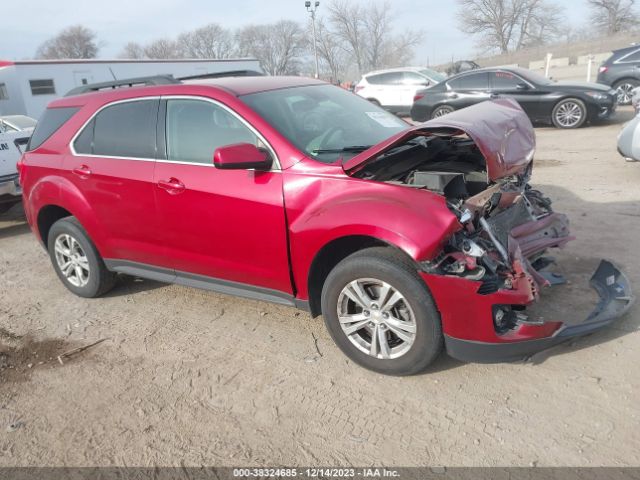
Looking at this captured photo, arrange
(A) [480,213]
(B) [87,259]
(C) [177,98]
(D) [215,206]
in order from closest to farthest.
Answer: (A) [480,213] < (D) [215,206] < (C) [177,98] < (B) [87,259]

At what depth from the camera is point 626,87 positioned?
541 inches

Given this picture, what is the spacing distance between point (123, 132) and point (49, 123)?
1.08m

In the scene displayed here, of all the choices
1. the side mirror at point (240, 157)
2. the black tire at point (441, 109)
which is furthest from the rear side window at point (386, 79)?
the side mirror at point (240, 157)

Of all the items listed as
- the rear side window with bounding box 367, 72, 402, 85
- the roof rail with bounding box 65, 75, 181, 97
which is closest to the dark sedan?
the rear side window with bounding box 367, 72, 402, 85

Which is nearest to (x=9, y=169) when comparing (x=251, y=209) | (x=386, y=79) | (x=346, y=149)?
(x=251, y=209)

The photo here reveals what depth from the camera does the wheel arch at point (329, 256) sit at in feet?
10.6

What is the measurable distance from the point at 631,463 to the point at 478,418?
0.71 metres

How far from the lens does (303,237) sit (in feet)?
10.8

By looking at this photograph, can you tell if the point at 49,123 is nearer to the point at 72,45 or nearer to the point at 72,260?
the point at 72,260

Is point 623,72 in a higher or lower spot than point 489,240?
higher

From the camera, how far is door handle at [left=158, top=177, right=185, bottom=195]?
3747mm

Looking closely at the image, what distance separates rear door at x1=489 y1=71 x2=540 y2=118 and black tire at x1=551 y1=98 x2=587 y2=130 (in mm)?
404

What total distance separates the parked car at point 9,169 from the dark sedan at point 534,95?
9512 mm

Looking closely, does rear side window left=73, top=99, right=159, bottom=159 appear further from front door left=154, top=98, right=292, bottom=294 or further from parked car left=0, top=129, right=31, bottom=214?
parked car left=0, top=129, right=31, bottom=214
